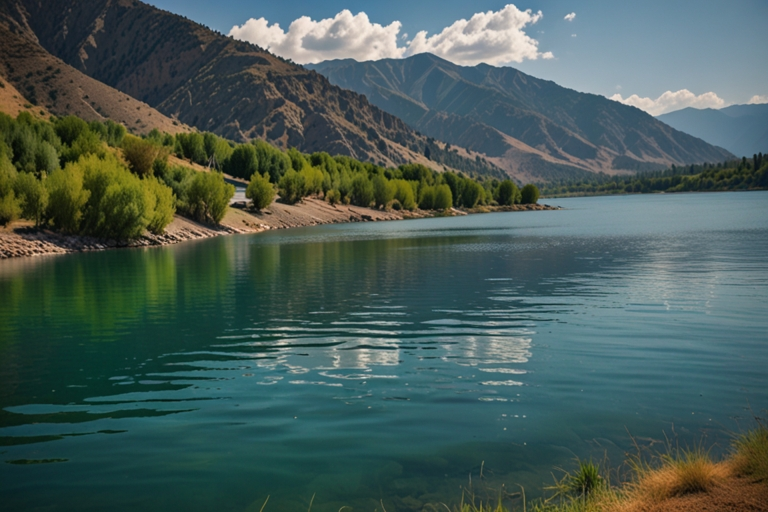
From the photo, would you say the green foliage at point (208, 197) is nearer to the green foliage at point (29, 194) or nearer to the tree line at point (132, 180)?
the tree line at point (132, 180)

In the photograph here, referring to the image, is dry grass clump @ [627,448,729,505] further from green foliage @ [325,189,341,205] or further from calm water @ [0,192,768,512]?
green foliage @ [325,189,341,205]

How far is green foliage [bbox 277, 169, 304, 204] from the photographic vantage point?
13325cm

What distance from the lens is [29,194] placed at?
6438cm

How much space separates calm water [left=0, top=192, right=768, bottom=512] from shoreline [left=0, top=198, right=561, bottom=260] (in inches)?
1161

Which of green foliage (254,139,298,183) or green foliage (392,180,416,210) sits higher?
green foliage (254,139,298,183)

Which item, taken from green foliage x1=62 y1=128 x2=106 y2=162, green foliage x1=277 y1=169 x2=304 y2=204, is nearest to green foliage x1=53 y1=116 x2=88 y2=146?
green foliage x1=62 y1=128 x2=106 y2=162

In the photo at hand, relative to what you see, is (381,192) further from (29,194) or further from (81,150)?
(29,194)

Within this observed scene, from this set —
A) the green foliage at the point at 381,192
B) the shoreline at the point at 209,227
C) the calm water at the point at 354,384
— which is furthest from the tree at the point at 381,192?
the calm water at the point at 354,384

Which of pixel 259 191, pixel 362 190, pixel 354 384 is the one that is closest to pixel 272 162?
pixel 362 190

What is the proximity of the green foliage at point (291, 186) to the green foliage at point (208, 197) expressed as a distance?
33393 millimetres

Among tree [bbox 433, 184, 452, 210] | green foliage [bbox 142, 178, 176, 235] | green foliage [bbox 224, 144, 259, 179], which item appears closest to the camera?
green foliage [bbox 142, 178, 176, 235]

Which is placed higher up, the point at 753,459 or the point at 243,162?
the point at 243,162

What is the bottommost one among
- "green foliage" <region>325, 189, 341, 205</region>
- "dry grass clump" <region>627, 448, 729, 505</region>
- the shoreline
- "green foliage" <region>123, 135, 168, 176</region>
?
"dry grass clump" <region>627, 448, 729, 505</region>

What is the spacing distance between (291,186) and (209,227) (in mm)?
38036
